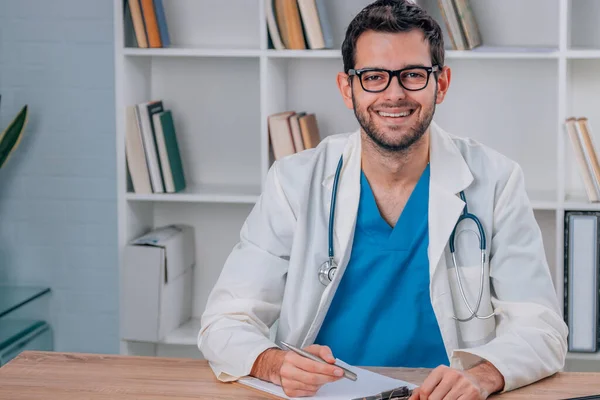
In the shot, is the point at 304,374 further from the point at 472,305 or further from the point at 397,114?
the point at 397,114

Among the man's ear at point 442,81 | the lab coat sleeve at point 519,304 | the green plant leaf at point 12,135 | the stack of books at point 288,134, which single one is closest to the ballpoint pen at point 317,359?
the lab coat sleeve at point 519,304

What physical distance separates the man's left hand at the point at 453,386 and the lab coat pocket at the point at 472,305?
0.35 m

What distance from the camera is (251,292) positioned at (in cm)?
186

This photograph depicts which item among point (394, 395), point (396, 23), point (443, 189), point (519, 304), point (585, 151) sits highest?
point (396, 23)

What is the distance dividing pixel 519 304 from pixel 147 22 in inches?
64.0

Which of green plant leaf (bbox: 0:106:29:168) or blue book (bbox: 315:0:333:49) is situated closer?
blue book (bbox: 315:0:333:49)

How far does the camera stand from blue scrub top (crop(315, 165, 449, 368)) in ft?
6.28

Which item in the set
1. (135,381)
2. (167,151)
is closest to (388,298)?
(135,381)

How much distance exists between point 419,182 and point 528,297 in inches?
14.2

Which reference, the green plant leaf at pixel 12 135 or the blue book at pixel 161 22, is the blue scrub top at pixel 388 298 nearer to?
the blue book at pixel 161 22

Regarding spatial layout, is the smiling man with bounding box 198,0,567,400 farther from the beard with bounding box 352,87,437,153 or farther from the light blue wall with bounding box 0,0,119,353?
the light blue wall with bounding box 0,0,119,353

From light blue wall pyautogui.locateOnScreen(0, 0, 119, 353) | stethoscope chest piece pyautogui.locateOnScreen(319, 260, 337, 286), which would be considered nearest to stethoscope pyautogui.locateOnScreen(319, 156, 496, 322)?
stethoscope chest piece pyautogui.locateOnScreen(319, 260, 337, 286)

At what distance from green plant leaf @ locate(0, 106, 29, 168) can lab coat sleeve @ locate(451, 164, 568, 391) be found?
1813mm

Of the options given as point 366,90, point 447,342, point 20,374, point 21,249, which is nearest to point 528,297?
point 447,342
